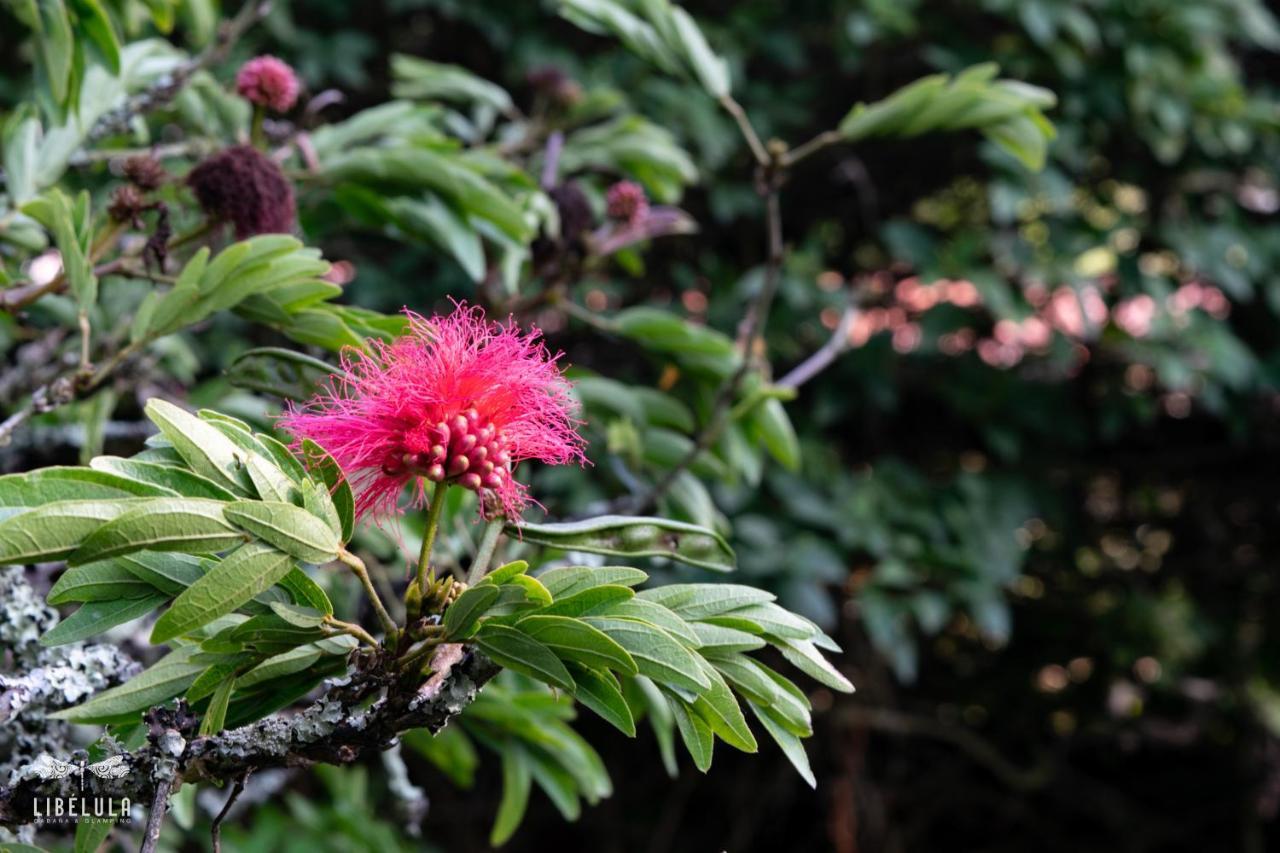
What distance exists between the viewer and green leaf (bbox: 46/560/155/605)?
2.40 feet

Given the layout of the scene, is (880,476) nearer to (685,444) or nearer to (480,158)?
(685,444)

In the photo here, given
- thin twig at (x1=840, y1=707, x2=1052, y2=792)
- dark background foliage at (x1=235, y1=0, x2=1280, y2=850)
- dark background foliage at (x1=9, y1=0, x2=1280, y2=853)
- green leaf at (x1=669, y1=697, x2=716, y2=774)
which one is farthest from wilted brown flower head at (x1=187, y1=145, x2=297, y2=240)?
thin twig at (x1=840, y1=707, x2=1052, y2=792)

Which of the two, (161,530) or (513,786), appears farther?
(513,786)

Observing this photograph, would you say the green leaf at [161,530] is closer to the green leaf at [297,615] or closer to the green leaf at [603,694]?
the green leaf at [297,615]

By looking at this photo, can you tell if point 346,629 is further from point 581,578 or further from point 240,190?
point 240,190

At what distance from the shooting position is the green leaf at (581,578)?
0.76 meters

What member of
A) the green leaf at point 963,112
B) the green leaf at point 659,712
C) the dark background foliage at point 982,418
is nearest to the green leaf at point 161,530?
the green leaf at point 659,712

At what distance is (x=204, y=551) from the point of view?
0.68 m

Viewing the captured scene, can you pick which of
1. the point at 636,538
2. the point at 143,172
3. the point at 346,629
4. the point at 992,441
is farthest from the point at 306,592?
the point at 992,441

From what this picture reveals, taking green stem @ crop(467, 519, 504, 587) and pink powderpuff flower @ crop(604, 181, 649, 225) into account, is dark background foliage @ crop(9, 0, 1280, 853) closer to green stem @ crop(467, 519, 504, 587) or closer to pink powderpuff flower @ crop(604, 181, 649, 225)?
pink powderpuff flower @ crop(604, 181, 649, 225)

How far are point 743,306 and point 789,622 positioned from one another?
191 cm

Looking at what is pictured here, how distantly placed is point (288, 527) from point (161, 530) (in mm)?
67

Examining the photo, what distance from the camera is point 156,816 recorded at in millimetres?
707

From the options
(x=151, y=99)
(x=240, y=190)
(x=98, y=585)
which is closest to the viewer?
(x=98, y=585)
